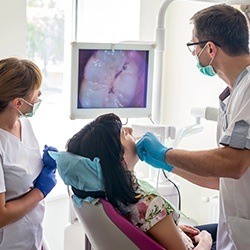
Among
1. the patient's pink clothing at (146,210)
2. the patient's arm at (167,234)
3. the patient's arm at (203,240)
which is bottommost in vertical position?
the patient's arm at (203,240)

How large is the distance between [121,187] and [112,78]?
0.76 m

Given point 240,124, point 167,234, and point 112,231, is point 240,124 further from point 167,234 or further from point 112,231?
point 112,231

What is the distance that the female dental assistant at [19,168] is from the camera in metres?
1.66

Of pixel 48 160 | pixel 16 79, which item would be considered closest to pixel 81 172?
pixel 48 160

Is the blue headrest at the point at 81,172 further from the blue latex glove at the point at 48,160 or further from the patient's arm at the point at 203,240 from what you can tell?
the patient's arm at the point at 203,240

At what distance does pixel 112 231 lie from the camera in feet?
4.91

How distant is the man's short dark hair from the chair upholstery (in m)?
0.72

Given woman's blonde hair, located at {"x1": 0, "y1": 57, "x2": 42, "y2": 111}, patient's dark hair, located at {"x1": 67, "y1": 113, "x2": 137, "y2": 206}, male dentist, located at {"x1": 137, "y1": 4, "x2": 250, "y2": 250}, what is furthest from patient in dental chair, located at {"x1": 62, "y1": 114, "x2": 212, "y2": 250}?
woman's blonde hair, located at {"x1": 0, "y1": 57, "x2": 42, "y2": 111}

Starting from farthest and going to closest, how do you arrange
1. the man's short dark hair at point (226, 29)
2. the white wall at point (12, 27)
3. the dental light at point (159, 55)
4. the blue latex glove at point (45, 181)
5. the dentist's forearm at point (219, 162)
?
the white wall at point (12, 27) → the dental light at point (159, 55) → the blue latex glove at point (45, 181) → the man's short dark hair at point (226, 29) → the dentist's forearm at point (219, 162)

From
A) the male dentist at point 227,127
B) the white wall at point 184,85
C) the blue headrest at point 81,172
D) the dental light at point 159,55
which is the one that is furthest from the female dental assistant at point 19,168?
the white wall at point 184,85

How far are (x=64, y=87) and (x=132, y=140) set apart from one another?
162 centimetres

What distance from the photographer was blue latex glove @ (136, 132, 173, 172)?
168 centimetres

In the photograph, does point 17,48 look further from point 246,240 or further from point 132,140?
point 246,240

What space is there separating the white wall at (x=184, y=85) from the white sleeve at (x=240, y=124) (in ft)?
4.73
